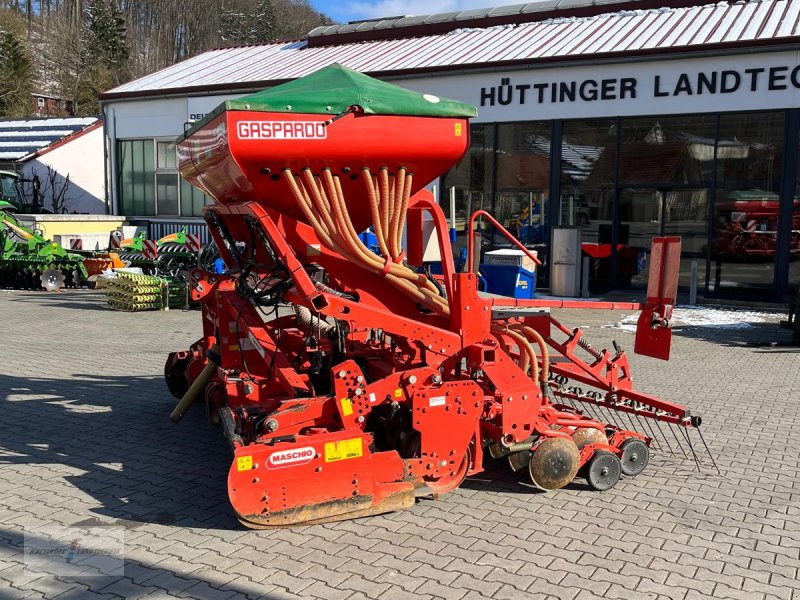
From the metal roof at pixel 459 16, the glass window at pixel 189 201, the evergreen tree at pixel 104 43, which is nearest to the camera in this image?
the metal roof at pixel 459 16

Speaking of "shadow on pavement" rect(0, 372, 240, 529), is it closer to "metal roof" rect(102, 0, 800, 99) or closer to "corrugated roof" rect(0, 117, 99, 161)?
"metal roof" rect(102, 0, 800, 99)

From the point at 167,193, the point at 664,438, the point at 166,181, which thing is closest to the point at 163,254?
the point at 166,181

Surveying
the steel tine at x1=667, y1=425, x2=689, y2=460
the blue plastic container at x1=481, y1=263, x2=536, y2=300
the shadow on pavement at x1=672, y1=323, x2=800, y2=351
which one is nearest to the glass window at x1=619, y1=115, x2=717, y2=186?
the blue plastic container at x1=481, y1=263, x2=536, y2=300

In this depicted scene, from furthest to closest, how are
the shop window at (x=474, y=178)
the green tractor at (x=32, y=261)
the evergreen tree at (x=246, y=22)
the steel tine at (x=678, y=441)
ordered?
the evergreen tree at (x=246, y=22), the shop window at (x=474, y=178), the green tractor at (x=32, y=261), the steel tine at (x=678, y=441)

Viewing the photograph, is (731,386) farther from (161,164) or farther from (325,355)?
(161,164)

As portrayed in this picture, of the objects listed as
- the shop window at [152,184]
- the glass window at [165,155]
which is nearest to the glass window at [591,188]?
the shop window at [152,184]

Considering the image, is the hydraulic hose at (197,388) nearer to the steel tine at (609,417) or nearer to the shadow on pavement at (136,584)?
the shadow on pavement at (136,584)

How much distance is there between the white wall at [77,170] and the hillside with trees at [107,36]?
15657 mm

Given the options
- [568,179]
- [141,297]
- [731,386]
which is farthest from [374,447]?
[568,179]

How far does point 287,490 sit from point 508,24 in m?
18.0

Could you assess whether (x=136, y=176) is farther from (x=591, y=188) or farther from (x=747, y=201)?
(x=747, y=201)

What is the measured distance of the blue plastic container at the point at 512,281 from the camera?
14398 mm

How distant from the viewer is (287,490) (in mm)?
4531

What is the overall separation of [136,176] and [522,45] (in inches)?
482
